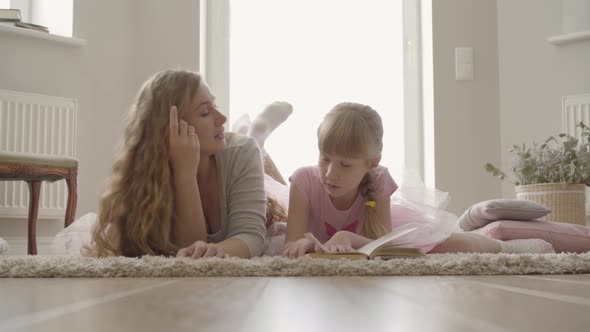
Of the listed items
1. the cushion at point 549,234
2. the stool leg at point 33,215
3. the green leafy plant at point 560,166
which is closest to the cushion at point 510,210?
the cushion at point 549,234

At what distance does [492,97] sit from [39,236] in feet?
7.70

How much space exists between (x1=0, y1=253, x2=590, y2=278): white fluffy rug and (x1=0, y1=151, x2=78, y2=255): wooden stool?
5.16 feet

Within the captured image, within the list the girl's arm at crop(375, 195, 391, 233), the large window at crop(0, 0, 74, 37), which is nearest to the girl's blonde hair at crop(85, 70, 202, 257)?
the girl's arm at crop(375, 195, 391, 233)

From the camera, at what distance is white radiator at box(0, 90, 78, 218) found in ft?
10.7

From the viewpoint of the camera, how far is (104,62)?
11.8ft

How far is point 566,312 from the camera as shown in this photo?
471 mm

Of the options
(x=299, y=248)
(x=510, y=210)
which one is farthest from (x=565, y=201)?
(x=299, y=248)

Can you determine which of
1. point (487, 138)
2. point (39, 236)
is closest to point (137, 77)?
point (39, 236)

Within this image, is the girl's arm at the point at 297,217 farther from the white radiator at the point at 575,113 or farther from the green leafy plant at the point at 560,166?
the white radiator at the point at 575,113

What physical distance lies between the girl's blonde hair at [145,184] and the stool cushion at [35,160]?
1113mm

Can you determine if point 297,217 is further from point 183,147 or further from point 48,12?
point 48,12

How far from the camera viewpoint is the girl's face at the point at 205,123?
5.26 ft

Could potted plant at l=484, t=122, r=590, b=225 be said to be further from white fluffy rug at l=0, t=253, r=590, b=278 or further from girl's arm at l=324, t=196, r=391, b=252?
white fluffy rug at l=0, t=253, r=590, b=278

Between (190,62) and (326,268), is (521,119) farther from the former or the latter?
(326,268)
